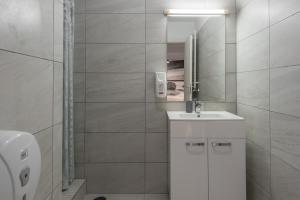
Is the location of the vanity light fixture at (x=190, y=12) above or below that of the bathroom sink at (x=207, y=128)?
above

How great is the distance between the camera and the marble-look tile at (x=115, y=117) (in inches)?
98.0

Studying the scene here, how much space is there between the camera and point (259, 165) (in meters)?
1.96

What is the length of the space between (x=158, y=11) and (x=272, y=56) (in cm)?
125

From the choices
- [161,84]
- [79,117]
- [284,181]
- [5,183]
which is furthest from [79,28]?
[284,181]

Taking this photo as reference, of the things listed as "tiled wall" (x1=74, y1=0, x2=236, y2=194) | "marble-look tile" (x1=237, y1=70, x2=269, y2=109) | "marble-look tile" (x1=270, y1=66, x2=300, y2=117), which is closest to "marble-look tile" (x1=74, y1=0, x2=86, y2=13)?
"tiled wall" (x1=74, y1=0, x2=236, y2=194)

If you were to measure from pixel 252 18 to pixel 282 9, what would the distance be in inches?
20.5

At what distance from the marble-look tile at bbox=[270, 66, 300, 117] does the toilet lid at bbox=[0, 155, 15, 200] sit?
4.80 ft

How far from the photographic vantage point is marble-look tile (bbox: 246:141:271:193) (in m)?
1.82

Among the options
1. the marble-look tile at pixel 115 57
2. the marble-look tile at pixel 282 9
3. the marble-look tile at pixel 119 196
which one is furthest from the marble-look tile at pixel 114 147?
the marble-look tile at pixel 282 9

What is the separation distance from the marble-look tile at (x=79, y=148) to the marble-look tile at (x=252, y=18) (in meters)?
1.90

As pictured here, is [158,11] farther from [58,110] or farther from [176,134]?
[58,110]

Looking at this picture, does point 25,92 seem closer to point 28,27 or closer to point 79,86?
point 28,27

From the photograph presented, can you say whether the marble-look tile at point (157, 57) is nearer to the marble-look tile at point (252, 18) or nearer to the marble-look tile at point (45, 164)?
the marble-look tile at point (252, 18)

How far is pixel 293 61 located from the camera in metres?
1.44
